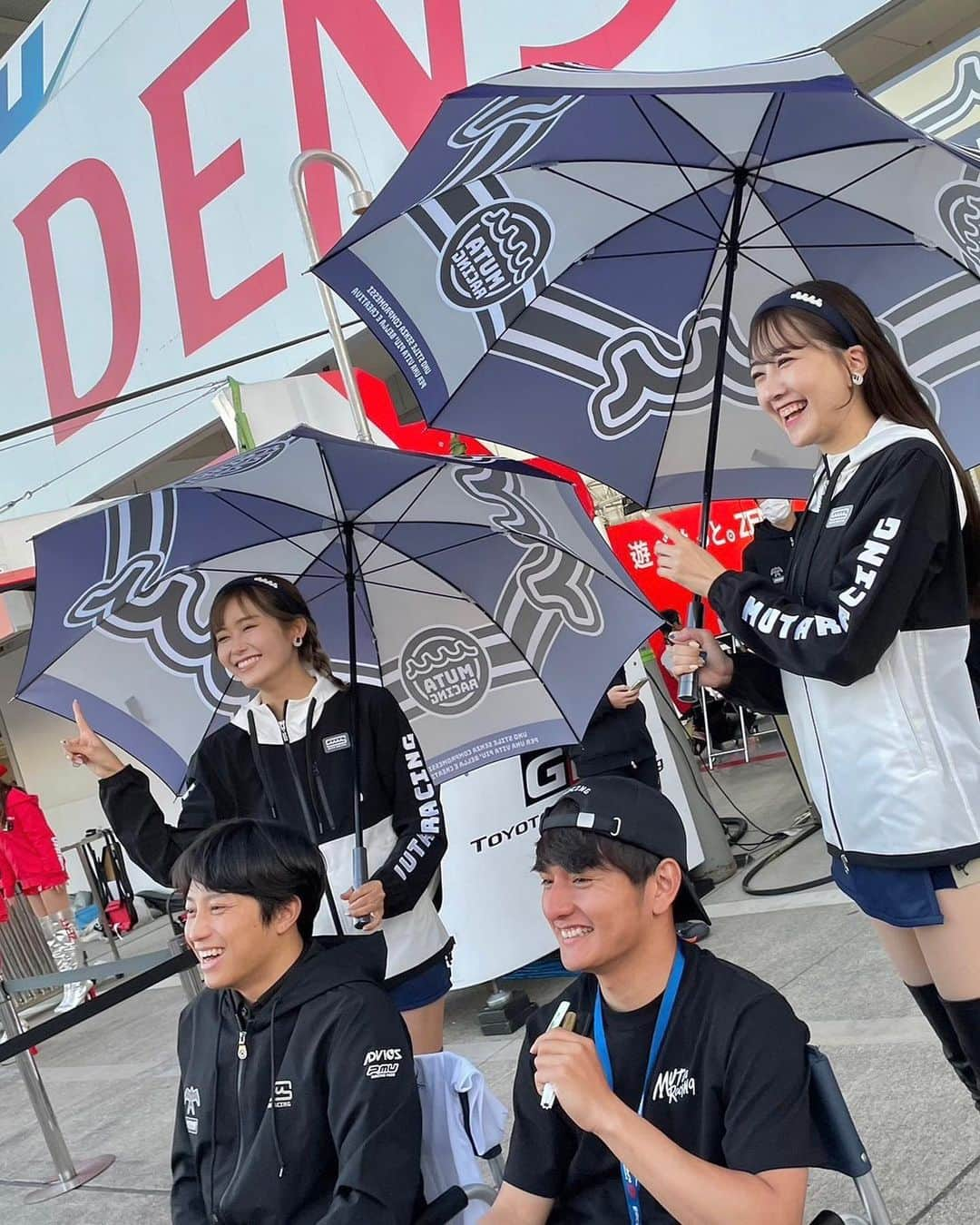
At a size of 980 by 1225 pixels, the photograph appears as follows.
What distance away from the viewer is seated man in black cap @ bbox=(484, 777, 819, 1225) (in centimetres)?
162

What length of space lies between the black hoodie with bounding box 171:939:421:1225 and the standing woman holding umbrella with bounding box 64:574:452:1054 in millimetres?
524

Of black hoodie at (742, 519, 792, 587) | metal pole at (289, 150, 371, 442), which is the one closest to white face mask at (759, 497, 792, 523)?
black hoodie at (742, 519, 792, 587)

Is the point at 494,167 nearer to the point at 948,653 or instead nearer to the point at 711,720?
the point at 948,653

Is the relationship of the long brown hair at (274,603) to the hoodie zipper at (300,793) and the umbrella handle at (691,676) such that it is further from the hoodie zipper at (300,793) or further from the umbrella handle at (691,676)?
the umbrella handle at (691,676)

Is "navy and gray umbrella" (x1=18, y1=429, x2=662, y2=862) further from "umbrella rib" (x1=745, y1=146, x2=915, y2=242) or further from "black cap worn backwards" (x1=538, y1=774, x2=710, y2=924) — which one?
"black cap worn backwards" (x1=538, y1=774, x2=710, y2=924)

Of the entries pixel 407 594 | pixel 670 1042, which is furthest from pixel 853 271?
pixel 670 1042

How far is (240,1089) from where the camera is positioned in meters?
2.33

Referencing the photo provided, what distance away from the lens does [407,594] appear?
329cm

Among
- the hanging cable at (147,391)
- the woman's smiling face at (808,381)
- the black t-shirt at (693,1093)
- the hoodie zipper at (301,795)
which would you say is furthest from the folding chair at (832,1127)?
the hanging cable at (147,391)

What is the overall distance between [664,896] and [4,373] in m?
13.6

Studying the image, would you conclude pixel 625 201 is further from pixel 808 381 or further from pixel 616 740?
pixel 616 740

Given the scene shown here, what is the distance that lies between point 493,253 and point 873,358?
975mm

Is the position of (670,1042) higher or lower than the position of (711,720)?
higher

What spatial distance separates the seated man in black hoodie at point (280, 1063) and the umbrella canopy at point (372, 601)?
2.72 ft
